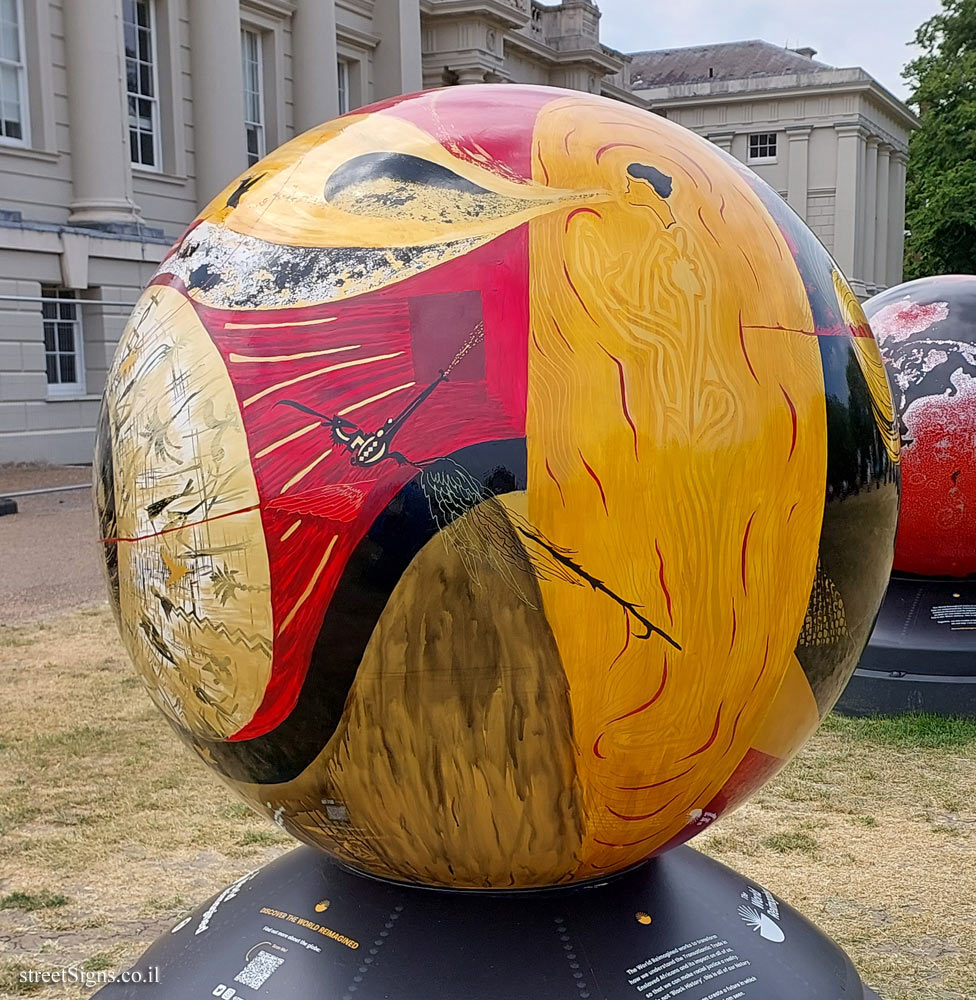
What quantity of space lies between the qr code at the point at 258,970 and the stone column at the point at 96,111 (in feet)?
59.7

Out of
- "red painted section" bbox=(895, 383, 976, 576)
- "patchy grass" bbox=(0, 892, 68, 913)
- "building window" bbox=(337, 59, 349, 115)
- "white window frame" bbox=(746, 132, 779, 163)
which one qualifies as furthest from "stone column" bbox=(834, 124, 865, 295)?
"patchy grass" bbox=(0, 892, 68, 913)

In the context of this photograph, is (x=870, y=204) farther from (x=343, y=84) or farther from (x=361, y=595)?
(x=361, y=595)

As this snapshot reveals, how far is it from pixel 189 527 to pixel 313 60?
2478 cm

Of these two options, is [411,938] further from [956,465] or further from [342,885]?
[956,465]

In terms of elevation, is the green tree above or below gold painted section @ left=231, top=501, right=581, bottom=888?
above

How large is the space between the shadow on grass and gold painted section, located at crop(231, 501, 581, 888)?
3.76 m

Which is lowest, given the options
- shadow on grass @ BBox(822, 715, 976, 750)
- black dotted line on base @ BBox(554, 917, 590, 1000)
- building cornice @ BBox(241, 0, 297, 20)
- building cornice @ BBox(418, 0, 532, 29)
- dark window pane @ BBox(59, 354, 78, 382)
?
shadow on grass @ BBox(822, 715, 976, 750)

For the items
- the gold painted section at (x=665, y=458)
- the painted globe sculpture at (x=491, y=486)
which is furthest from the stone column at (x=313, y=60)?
the gold painted section at (x=665, y=458)

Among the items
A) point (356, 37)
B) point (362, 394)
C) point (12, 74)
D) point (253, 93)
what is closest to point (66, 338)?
point (12, 74)

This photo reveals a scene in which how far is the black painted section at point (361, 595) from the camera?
6.84 ft

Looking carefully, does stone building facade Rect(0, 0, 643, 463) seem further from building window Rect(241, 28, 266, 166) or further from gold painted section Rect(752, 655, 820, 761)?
gold painted section Rect(752, 655, 820, 761)

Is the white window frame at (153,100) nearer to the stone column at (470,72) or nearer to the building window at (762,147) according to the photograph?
the stone column at (470,72)

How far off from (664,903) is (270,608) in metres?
1.20

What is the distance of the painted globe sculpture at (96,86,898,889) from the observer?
211 centimetres
